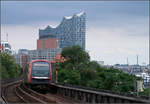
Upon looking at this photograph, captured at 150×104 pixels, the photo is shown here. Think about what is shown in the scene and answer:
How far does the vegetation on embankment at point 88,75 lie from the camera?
58100 millimetres

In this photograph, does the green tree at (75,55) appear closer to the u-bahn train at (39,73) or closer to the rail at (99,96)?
the u-bahn train at (39,73)

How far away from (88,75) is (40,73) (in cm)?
5009

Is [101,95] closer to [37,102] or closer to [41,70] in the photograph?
[37,102]

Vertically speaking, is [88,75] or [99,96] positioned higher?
[99,96]

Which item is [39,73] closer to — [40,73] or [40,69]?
[40,73]

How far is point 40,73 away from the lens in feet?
106

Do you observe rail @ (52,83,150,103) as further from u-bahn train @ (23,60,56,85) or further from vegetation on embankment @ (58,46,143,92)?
vegetation on embankment @ (58,46,143,92)

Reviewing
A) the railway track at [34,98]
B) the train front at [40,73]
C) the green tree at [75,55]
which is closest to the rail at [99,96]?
the railway track at [34,98]

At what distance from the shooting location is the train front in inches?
1264

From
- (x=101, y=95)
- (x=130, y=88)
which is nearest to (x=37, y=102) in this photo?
(x=101, y=95)

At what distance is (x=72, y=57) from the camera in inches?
3743

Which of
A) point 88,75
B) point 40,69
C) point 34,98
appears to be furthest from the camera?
point 88,75

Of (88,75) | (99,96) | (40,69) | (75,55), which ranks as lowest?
(88,75)

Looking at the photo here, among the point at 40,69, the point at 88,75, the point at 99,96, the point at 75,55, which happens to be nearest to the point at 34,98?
the point at 99,96
